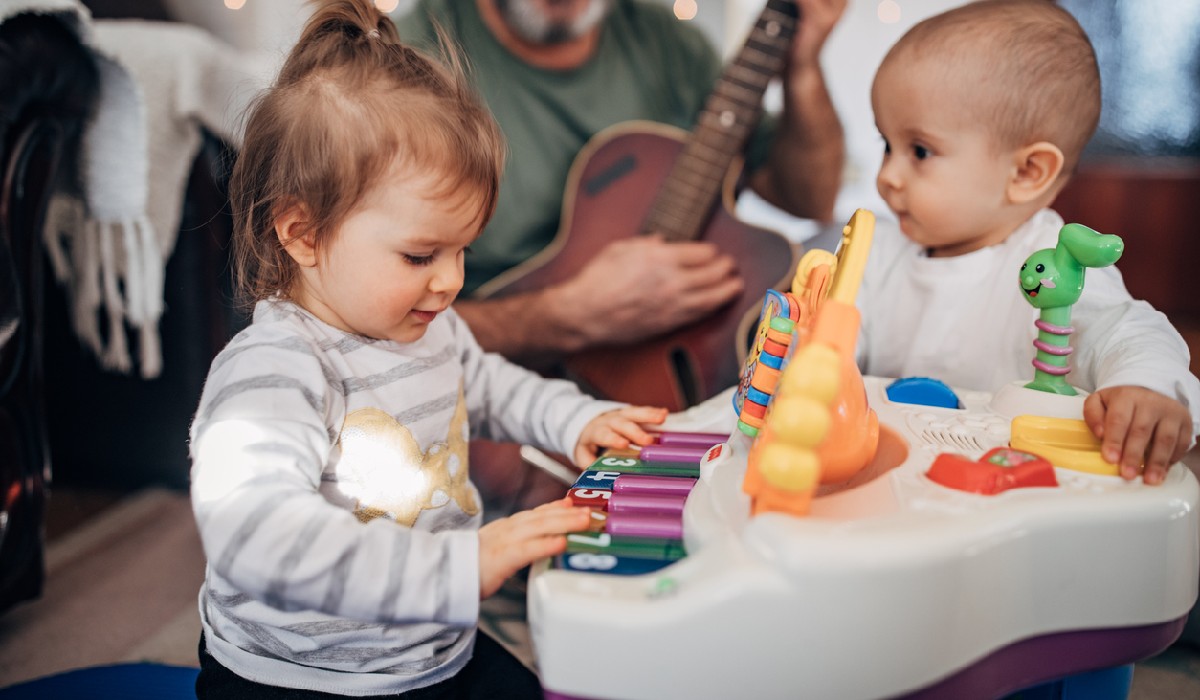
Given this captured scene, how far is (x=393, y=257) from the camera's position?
2.36 ft

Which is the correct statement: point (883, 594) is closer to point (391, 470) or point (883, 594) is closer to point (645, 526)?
point (645, 526)

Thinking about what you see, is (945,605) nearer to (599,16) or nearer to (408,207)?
(408,207)

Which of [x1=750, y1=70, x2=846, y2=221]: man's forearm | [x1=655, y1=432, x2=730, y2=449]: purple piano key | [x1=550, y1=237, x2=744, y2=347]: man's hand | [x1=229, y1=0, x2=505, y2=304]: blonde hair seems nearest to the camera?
[x1=229, y1=0, x2=505, y2=304]: blonde hair

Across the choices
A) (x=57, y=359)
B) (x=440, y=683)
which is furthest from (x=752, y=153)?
(x=57, y=359)

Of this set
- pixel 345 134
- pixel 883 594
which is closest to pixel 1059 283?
pixel 883 594

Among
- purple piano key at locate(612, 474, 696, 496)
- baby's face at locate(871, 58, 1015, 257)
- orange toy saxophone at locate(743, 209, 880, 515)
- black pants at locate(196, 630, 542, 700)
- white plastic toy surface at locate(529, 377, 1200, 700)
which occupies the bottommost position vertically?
black pants at locate(196, 630, 542, 700)

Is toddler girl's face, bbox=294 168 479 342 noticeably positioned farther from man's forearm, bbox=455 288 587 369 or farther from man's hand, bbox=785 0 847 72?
man's hand, bbox=785 0 847 72

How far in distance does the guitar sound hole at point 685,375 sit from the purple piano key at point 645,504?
67 centimetres

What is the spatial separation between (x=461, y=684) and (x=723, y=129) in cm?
90

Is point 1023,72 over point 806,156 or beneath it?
over

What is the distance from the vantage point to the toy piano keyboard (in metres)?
0.50

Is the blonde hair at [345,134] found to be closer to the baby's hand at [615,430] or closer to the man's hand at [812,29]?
the baby's hand at [615,430]

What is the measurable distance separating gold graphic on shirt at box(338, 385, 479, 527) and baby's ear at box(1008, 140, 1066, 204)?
0.65 m

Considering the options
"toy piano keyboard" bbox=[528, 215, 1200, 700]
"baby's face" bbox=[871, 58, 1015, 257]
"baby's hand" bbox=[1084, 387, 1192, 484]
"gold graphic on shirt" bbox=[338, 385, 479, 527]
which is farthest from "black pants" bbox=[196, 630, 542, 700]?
"baby's face" bbox=[871, 58, 1015, 257]
